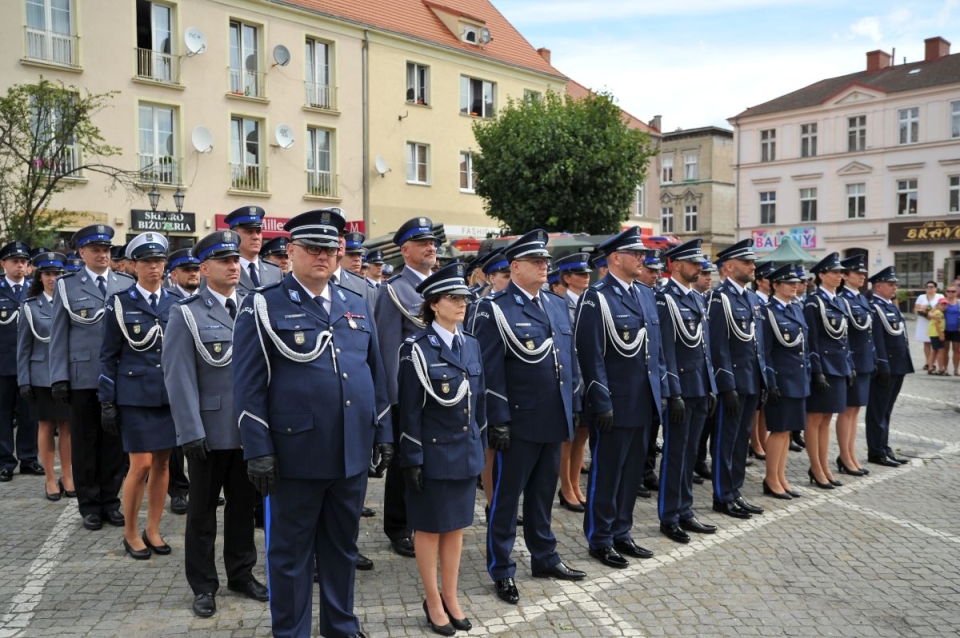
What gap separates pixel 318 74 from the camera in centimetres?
2794

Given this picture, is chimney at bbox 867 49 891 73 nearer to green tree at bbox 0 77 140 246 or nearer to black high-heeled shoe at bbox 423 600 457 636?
green tree at bbox 0 77 140 246

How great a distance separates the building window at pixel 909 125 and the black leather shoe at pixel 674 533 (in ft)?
141

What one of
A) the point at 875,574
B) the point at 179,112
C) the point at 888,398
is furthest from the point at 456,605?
the point at 179,112

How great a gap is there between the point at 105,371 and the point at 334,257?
256 cm

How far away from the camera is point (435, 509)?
4.92 m

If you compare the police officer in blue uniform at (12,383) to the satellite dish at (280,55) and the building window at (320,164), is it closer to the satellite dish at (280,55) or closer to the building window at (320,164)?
the satellite dish at (280,55)

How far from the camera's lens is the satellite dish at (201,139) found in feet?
79.4

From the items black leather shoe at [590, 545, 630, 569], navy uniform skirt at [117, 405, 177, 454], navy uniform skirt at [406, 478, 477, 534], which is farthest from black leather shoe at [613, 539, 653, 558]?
navy uniform skirt at [117, 405, 177, 454]

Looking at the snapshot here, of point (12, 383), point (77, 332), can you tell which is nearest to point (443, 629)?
point (77, 332)

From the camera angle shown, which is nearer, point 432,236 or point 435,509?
point 435,509

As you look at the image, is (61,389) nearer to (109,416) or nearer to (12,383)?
(109,416)

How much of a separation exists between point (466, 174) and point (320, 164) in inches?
264

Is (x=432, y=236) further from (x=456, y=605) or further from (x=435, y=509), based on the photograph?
(x=456, y=605)

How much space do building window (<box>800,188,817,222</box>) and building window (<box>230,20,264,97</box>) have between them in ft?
108
